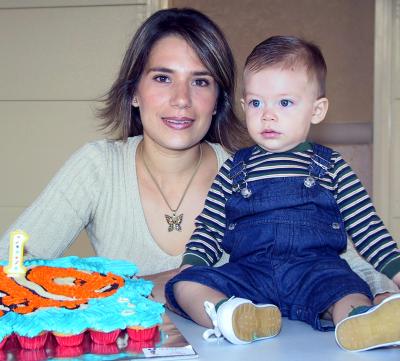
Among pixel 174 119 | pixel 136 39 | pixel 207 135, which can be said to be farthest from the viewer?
pixel 207 135

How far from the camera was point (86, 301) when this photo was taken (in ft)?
3.29

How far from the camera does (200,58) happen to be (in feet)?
→ 5.36

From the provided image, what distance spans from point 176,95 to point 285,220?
0.45m

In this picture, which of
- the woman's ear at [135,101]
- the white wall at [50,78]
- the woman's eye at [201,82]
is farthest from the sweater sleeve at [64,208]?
the white wall at [50,78]

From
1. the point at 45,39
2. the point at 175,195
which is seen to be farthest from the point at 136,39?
the point at 45,39

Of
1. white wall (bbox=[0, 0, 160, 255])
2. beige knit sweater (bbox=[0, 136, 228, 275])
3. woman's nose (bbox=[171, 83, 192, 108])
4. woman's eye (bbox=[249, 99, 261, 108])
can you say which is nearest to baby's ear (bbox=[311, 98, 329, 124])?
woman's eye (bbox=[249, 99, 261, 108])

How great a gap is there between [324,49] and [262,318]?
2.56 m

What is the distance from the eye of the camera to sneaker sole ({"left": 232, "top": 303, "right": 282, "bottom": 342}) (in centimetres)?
102

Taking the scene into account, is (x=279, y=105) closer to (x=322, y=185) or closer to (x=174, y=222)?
(x=322, y=185)

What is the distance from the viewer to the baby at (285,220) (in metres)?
1.19

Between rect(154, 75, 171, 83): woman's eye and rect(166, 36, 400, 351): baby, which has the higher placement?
rect(154, 75, 171, 83): woman's eye

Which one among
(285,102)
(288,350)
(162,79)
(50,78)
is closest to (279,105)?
(285,102)

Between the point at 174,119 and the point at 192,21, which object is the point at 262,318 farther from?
the point at 192,21

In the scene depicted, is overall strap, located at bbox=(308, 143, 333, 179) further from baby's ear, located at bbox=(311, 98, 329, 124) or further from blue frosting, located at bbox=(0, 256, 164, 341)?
blue frosting, located at bbox=(0, 256, 164, 341)
